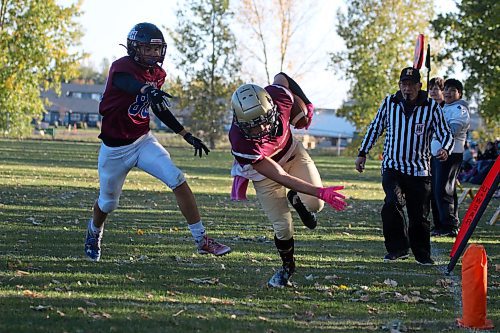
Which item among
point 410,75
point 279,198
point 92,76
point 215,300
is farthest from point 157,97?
point 92,76

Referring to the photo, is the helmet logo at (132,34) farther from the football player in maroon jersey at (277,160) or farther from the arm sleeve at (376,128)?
the arm sleeve at (376,128)

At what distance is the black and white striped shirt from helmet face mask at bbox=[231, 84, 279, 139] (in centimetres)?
282

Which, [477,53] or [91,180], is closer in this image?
[91,180]

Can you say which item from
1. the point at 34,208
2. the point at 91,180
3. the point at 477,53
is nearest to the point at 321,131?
the point at 477,53

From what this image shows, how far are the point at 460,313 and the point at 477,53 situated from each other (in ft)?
90.1

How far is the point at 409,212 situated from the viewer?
10.6 metres

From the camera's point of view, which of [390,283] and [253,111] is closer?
[253,111]

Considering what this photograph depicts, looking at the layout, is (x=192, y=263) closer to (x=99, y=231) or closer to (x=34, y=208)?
Answer: (x=99, y=231)

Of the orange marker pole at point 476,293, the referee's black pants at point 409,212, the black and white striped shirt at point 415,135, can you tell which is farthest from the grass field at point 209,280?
the black and white striped shirt at point 415,135

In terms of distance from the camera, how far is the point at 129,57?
351 inches

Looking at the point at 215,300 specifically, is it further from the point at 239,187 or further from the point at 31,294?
the point at 31,294

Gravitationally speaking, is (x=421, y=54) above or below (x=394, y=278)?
above

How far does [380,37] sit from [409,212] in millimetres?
47931

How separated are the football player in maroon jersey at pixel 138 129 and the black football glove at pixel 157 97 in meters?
0.17
